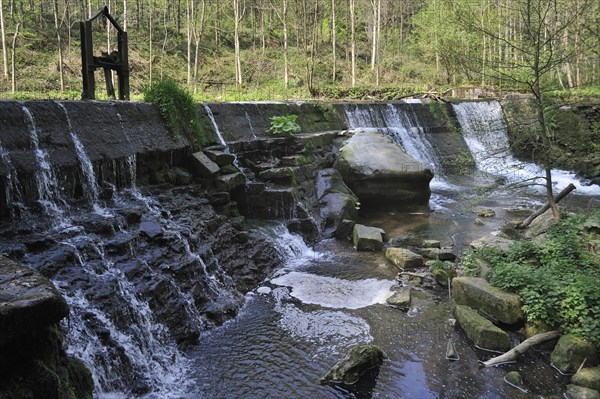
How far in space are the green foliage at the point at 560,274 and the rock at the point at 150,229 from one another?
506cm

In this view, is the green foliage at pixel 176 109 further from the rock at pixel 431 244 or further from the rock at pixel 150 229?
the rock at pixel 431 244

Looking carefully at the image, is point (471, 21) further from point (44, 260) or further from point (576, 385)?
point (44, 260)

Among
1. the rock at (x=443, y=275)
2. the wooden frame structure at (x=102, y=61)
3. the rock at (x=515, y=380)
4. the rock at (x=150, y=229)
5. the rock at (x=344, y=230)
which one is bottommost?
the rock at (x=515, y=380)

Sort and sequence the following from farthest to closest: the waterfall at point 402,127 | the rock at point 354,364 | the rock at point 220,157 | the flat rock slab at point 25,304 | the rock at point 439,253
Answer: the waterfall at point 402,127
the rock at point 220,157
the rock at point 439,253
the rock at point 354,364
the flat rock slab at point 25,304

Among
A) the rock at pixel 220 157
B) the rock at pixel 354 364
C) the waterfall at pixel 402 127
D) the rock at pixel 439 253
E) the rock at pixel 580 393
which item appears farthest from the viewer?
the waterfall at pixel 402 127

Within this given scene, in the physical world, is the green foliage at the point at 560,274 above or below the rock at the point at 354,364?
above

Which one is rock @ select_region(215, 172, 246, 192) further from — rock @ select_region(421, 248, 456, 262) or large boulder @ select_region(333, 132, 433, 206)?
rock @ select_region(421, 248, 456, 262)

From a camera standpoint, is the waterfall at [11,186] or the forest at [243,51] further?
the forest at [243,51]

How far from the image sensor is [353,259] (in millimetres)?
8797

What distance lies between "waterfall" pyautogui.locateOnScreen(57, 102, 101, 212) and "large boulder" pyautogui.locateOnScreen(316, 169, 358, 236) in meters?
5.01

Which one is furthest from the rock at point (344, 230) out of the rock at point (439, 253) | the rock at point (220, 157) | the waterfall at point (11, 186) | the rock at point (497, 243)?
the waterfall at point (11, 186)

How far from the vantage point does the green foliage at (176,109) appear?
9.18 metres

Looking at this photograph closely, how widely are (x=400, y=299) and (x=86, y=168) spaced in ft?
17.5

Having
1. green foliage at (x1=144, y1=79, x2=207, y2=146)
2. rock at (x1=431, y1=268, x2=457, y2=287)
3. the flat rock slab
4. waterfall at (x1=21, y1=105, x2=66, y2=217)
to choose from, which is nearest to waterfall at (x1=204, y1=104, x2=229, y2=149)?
green foliage at (x1=144, y1=79, x2=207, y2=146)
